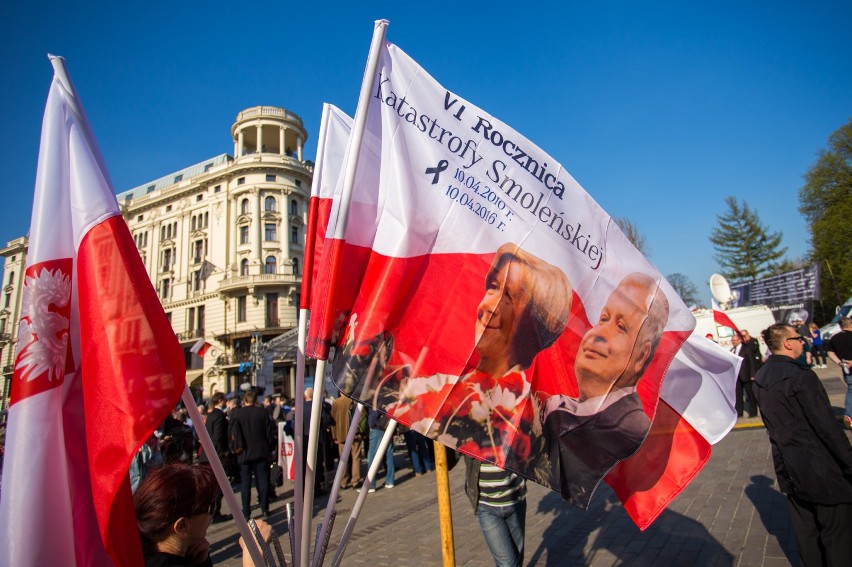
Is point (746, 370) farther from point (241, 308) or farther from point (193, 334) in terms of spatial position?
point (193, 334)

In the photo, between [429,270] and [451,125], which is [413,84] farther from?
[429,270]

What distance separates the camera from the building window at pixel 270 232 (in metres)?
46.1

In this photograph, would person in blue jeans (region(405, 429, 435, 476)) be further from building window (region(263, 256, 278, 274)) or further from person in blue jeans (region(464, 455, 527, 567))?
building window (region(263, 256, 278, 274))

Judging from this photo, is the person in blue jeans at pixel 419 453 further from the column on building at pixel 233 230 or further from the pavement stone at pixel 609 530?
the column on building at pixel 233 230

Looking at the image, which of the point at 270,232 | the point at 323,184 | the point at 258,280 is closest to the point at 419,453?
the point at 323,184

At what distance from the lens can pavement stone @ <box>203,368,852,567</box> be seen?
15.0 ft

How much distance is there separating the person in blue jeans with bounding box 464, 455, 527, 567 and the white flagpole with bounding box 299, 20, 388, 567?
1.85 metres

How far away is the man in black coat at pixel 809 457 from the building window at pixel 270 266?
4492 cm

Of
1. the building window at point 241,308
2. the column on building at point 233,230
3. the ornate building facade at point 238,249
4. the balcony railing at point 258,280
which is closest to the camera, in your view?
the balcony railing at point 258,280

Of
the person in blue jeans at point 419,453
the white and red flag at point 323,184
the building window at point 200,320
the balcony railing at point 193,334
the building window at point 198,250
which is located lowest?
the person in blue jeans at point 419,453

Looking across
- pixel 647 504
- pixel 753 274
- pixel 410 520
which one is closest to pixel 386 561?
pixel 410 520

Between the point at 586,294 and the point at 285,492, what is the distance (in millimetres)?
9266

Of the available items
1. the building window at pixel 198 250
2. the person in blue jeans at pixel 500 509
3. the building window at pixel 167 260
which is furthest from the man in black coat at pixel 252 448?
the building window at pixel 167 260

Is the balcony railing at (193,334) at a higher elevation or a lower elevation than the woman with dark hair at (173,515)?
higher
